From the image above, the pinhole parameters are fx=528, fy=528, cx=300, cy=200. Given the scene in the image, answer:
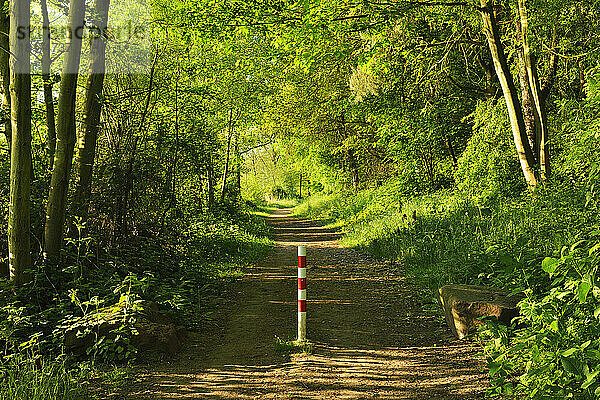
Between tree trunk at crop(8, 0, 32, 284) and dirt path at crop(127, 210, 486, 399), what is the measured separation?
2502mm

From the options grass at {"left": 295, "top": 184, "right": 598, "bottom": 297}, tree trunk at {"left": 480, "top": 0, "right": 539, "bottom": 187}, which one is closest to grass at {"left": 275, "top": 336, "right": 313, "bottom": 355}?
grass at {"left": 295, "top": 184, "right": 598, "bottom": 297}

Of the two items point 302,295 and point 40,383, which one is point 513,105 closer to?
point 302,295

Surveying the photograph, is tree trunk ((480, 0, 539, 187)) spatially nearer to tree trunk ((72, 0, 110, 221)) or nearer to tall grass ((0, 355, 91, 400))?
tree trunk ((72, 0, 110, 221))

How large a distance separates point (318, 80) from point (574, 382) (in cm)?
2209

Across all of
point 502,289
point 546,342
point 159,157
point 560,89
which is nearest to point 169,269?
point 159,157

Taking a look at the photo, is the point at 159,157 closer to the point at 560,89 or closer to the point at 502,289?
the point at 502,289

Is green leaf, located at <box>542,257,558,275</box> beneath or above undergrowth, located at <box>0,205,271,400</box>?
→ above

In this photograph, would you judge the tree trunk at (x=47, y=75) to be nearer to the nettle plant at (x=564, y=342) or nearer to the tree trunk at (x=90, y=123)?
the tree trunk at (x=90, y=123)

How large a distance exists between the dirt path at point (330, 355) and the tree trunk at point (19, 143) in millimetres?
2502

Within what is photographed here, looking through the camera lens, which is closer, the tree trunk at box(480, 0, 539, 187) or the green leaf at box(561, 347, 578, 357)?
the green leaf at box(561, 347, 578, 357)

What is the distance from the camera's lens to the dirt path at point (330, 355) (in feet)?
16.6

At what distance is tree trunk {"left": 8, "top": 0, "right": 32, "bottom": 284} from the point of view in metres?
6.65

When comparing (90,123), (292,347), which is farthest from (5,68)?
(292,347)

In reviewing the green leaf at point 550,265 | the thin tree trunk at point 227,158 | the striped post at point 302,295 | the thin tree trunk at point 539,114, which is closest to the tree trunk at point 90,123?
the striped post at point 302,295
